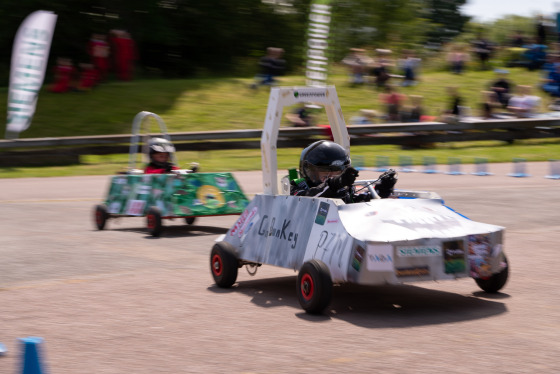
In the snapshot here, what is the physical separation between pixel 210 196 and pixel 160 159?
1576 mm

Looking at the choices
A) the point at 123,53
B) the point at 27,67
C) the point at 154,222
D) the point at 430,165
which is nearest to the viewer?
the point at 154,222

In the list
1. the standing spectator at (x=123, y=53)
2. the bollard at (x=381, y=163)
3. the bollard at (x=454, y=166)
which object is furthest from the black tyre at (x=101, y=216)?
the standing spectator at (x=123, y=53)

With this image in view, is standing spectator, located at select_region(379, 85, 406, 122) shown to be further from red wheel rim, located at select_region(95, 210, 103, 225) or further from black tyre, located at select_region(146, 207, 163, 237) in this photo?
black tyre, located at select_region(146, 207, 163, 237)

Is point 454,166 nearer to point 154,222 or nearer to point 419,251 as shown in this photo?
point 154,222

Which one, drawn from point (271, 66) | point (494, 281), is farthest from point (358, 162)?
point (494, 281)

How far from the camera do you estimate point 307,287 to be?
7.54m

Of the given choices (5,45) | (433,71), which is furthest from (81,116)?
(433,71)

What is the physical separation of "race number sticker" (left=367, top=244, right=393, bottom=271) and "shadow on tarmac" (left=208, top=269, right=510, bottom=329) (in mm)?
464

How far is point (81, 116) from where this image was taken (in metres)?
29.6

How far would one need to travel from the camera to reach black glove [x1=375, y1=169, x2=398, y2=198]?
27.6 feet

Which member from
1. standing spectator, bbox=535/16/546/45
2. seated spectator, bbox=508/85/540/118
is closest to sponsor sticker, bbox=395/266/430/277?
seated spectator, bbox=508/85/540/118

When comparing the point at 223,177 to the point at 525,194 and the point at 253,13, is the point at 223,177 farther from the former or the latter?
the point at 253,13

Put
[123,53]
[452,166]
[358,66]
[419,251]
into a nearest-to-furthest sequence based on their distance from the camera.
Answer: [419,251], [452,166], [123,53], [358,66]

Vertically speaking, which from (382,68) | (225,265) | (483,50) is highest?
(483,50)
